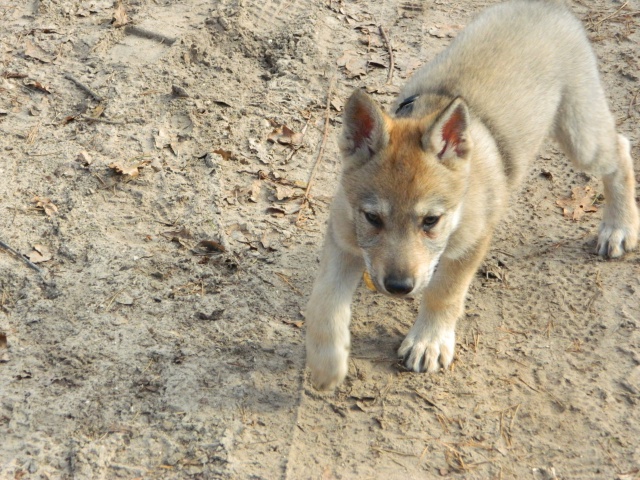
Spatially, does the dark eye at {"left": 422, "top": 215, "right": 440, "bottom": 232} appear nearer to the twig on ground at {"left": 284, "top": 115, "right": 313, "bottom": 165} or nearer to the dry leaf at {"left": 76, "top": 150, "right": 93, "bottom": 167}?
the twig on ground at {"left": 284, "top": 115, "right": 313, "bottom": 165}

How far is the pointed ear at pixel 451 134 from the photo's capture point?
11.9 ft

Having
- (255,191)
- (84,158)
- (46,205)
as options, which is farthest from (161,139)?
(46,205)

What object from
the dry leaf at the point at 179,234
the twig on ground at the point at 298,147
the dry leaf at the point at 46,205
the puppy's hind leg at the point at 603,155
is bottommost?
the dry leaf at the point at 46,205

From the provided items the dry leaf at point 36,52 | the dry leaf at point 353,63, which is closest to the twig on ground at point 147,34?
the dry leaf at point 36,52

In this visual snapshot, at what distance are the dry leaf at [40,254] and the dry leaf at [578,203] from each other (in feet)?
11.7

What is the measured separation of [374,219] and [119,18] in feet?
13.2

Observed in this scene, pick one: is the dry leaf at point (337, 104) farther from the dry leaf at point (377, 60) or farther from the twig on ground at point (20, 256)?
the twig on ground at point (20, 256)

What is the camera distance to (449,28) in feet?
23.6

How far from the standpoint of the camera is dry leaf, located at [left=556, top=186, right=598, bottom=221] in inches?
216

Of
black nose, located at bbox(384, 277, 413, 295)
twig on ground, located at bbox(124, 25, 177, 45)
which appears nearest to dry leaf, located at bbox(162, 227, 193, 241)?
black nose, located at bbox(384, 277, 413, 295)

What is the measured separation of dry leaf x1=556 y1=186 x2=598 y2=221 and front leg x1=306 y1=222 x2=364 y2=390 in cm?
222

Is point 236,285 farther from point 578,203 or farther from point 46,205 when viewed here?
point 578,203

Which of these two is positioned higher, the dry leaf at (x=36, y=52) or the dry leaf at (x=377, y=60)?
the dry leaf at (x=377, y=60)

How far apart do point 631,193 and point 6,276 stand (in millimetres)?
4140
